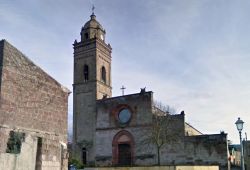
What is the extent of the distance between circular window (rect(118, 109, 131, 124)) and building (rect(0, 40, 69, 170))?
23599 mm

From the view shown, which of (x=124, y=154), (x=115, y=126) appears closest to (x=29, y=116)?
(x=124, y=154)

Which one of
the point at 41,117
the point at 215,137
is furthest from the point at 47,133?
the point at 215,137

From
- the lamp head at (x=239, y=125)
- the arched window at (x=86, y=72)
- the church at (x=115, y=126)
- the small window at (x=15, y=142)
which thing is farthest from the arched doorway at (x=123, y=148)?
the small window at (x=15, y=142)

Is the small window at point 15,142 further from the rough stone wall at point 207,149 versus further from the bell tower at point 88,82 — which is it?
the bell tower at point 88,82

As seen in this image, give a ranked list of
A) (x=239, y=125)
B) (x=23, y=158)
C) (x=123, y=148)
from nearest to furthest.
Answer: (x=23, y=158) < (x=239, y=125) < (x=123, y=148)

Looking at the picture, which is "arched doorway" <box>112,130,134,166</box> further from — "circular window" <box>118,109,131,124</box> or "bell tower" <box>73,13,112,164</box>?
"bell tower" <box>73,13,112,164</box>

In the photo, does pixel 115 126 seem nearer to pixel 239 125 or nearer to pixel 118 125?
pixel 118 125

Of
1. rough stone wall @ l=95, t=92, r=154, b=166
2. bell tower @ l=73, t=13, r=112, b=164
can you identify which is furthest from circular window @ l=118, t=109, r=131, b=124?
bell tower @ l=73, t=13, r=112, b=164

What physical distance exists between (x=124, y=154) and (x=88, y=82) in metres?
9.04

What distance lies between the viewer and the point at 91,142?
3991 cm

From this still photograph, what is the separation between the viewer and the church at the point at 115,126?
34.2 m

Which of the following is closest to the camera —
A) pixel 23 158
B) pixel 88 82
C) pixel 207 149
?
pixel 23 158

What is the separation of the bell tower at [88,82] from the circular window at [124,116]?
305cm

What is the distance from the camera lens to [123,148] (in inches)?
1517
